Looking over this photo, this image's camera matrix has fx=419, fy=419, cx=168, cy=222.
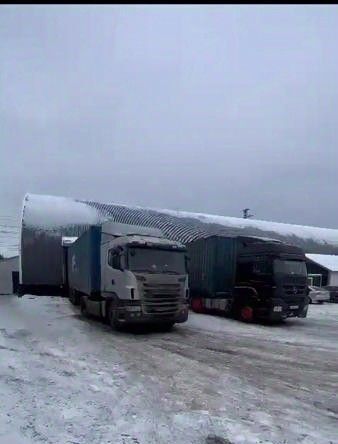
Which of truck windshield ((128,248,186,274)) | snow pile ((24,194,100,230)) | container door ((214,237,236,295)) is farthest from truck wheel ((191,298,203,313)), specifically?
snow pile ((24,194,100,230))

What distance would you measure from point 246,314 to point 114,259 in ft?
21.4

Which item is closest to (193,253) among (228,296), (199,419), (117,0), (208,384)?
(228,296)

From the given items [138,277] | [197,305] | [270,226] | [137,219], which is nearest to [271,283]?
[197,305]

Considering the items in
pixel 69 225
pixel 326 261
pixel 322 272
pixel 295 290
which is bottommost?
pixel 322 272

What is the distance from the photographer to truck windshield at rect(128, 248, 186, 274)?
40.7 ft

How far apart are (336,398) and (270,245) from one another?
9.82 metres

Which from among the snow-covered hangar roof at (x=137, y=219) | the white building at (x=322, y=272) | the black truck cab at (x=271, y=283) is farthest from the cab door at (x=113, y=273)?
the white building at (x=322, y=272)

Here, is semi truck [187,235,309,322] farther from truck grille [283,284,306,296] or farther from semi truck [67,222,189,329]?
semi truck [67,222,189,329]

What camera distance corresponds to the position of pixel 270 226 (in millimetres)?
47875

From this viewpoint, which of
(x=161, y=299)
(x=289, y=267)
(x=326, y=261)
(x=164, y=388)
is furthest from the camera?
(x=326, y=261)

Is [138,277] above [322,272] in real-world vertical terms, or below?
above

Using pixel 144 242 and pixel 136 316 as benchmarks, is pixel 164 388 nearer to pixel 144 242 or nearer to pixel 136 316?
pixel 136 316

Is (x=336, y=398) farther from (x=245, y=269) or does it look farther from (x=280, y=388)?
(x=245, y=269)

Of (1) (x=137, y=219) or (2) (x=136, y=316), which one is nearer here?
(2) (x=136, y=316)
